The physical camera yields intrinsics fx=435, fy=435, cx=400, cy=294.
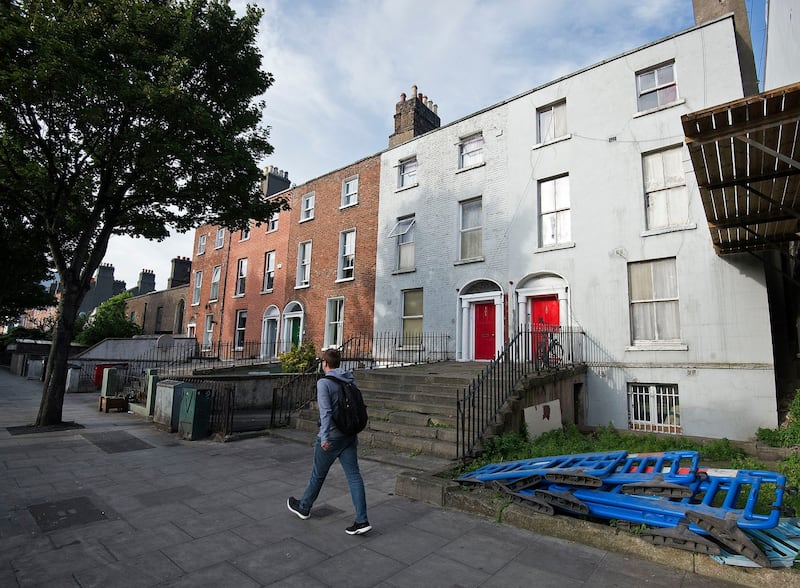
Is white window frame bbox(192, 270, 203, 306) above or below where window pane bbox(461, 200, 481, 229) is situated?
below

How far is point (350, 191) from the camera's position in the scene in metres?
20.3

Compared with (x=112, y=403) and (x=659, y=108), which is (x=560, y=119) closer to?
(x=659, y=108)

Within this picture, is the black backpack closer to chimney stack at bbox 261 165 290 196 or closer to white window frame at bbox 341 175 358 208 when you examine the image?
white window frame at bbox 341 175 358 208

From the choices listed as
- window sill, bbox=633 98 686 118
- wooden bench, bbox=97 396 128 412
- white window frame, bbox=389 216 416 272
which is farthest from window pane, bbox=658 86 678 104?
wooden bench, bbox=97 396 128 412

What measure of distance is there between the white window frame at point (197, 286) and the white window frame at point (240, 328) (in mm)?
5641

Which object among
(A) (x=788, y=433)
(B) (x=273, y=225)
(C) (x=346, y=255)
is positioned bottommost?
(A) (x=788, y=433)

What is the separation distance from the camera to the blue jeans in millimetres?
4480

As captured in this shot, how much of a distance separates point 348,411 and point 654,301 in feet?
32.5

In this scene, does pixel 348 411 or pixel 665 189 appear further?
pixel 665 189

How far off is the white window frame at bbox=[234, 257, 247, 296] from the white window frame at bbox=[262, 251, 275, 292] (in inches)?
85.7

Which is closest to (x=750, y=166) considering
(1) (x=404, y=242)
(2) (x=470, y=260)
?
(2) (x=470, y=260)

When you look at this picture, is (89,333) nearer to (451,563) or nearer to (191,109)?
(191,109)

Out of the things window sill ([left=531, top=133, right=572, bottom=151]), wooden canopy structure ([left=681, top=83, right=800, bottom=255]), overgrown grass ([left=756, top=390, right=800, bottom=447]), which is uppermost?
window sill ([left=531, top=133, right=572, bottom=151])

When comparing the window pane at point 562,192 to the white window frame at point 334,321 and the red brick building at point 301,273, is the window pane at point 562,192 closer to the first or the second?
the red brick building at point 301,273
